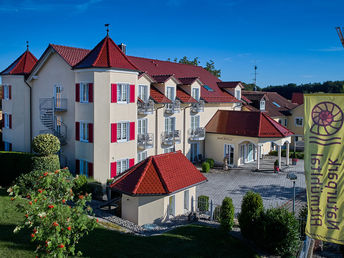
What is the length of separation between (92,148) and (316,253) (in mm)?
16138

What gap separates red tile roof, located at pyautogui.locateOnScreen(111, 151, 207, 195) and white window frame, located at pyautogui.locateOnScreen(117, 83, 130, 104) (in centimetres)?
649

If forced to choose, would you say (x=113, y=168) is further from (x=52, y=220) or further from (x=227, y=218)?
(x=52, y=220)

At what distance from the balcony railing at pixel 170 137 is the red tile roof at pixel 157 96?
324cm

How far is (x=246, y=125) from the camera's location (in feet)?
Result: 113

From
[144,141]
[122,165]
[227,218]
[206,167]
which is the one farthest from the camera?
[206,167]

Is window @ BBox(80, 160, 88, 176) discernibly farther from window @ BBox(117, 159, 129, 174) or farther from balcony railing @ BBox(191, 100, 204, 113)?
balcony railing @ BBox(191, 100, 204, 113)

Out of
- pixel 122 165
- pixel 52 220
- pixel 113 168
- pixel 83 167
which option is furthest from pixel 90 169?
pixel 52 220

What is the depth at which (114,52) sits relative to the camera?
25.2 metres

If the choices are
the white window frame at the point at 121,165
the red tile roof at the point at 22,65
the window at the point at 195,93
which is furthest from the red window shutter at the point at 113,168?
the red tile roof at the point at 22,65

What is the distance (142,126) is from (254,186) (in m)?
11.0

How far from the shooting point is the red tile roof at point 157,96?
28584 mm

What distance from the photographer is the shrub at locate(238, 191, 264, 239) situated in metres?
15.8

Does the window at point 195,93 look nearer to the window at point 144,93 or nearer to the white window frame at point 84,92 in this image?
the window at point 144,93

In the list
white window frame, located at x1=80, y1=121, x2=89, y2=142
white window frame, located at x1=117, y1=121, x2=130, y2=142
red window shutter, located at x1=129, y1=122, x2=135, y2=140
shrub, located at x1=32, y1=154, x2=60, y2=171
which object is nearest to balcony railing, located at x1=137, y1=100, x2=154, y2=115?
red window shutter, located at x1=129, y1=122, x2=135, y2=140
